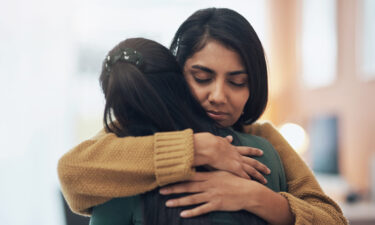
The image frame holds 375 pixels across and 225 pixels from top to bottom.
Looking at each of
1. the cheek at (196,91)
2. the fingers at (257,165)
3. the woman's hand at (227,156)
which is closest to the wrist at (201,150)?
the woman's hand at (227,156)

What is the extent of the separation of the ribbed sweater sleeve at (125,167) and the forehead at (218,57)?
25 cm

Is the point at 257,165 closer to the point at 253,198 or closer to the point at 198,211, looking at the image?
the point at 253,198

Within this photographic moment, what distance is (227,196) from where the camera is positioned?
0.82 metres

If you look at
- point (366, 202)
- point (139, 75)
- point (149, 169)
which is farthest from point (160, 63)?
point (366, 202)

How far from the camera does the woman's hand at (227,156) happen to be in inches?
31.6

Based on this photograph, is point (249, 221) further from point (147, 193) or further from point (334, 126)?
point (334, 126)

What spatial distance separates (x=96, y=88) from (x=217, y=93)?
3342mm

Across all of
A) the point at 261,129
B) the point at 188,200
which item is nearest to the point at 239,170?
the point at 188,200

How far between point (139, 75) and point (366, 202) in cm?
283

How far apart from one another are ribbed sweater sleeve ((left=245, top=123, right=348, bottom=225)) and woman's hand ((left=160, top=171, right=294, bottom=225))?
0.12ft

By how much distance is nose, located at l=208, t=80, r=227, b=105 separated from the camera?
988 mm

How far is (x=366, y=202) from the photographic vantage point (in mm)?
3059

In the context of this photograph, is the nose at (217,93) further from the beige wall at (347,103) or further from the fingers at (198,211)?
the beige wall at (347,103)

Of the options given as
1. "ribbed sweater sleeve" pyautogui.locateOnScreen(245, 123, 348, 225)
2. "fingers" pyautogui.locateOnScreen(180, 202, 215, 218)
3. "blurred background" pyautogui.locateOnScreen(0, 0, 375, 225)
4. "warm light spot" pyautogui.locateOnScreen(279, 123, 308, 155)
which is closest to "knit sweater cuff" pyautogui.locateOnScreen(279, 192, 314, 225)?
"ribbed sweater sleeve" pyautogui.locateOnScreen(245, 123, 348, 225)
